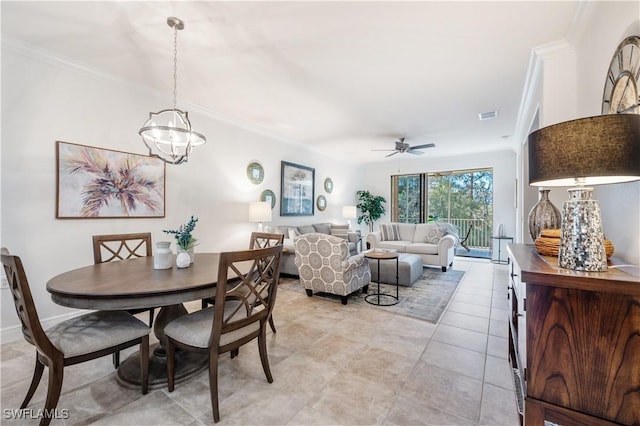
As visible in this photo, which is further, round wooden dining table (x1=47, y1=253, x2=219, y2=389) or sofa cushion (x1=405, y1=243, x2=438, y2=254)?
sofa cushion (x1=405, y1=243, x2=438, y2=254)

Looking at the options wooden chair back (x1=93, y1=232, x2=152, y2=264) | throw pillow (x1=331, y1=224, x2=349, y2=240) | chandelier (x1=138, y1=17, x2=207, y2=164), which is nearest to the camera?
chandelier (x1=138, y1=17, x2=207, y2=164)

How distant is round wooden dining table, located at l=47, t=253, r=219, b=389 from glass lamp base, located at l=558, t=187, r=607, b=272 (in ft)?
5.81

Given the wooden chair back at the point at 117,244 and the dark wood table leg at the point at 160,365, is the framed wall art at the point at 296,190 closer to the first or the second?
the wooden chair back at the point at 117,244

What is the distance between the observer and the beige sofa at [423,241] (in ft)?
17.6

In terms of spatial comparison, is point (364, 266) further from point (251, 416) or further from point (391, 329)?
point (251, 416)

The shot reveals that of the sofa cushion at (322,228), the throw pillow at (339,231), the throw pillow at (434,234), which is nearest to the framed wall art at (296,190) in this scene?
the sofa cushion at (322,228)

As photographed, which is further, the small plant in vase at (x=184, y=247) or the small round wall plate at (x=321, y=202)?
the small round wall plate at (x=321, y=202)

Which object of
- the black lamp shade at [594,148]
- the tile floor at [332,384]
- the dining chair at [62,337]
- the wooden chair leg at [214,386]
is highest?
the black lamp shade at [594,148]

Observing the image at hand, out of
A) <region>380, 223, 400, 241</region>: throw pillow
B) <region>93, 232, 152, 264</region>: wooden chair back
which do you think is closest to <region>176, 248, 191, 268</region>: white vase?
<region>93, 232, 152, 264</region>: wooden chair back

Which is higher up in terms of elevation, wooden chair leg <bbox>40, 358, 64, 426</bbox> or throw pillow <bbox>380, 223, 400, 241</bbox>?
throw pillow <bbox>380, 223, 400, 241</bbox>

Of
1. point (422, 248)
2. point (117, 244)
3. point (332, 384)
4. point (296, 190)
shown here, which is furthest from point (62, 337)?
point (422, 248)

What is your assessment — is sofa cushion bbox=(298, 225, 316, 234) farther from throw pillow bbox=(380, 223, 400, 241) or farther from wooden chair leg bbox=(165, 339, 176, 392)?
wooden chair leg bbox=(165, 339, 176, 392)

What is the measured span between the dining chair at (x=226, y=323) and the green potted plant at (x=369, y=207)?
21.6 ft

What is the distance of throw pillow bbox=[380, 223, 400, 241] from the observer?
252 inches
